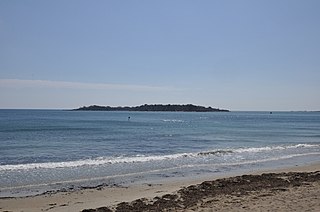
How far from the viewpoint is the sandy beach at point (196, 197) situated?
8.95m

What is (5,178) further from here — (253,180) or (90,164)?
(253,180)

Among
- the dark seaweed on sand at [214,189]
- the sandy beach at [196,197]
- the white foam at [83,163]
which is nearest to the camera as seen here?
the sandy beach at [196,197]

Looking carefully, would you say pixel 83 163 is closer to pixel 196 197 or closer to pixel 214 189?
pixel 214 189

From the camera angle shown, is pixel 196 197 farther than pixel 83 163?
No

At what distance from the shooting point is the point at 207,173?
650 inches

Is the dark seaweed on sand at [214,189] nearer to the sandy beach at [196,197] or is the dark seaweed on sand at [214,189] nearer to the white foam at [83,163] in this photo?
the sandy beach at [196,197]

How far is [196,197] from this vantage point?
403 inches

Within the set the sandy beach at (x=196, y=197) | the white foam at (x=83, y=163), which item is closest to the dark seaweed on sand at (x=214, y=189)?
the sandy beach at (x=196, y=197)

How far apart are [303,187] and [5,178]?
11.0 meters

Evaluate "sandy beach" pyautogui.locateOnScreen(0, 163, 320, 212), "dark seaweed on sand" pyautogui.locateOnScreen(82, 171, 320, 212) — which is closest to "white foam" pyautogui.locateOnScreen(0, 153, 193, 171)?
"sandy beach" pyautogui.locateOnScreen(0, 163, 320, 212)

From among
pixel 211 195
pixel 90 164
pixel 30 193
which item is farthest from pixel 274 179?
pixel 90 164

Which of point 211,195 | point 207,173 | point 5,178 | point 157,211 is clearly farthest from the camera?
point 207,173

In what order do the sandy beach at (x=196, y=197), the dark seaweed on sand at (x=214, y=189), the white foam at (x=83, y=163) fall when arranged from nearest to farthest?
the sandy beach at (x=196, y=197) < the dark seaweed on sand at (x=214, y=189) < the white foam at (x=83, y=163)

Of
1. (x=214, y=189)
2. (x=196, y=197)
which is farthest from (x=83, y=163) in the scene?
(x=196, y=197)
